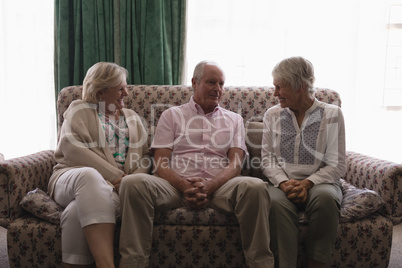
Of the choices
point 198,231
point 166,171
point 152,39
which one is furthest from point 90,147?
point 152,39

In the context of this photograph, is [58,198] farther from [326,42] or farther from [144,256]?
[326,42]

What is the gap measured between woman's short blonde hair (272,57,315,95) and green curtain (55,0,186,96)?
3.33 feet

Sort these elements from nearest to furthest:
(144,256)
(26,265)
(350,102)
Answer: (144,256)
(26,265)
(350,102)

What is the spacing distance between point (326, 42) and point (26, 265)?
8.35ft

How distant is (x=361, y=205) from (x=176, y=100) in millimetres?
1263

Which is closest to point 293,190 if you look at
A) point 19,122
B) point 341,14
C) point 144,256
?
point 144,256

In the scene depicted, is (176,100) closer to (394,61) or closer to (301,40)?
(301,40)

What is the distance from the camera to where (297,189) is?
1.75 metres

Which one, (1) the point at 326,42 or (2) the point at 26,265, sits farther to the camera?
(1) the point at 326,42

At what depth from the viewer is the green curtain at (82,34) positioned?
104 inches

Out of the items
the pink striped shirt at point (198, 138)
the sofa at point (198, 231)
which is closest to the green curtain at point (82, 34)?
the pink striped shirt at point (198, 138)

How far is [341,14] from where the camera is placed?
2.82 metres

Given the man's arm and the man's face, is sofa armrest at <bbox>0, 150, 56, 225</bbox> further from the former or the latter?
the man's face

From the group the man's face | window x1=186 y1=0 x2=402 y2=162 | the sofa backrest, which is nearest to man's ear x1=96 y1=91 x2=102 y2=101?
the sofa backrest
